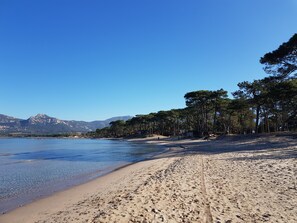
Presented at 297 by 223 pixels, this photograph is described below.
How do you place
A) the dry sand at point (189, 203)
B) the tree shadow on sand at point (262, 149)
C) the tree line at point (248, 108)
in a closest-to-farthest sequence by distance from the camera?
the dry sand at point (189, 203) < the tree shadow on sand at point (262, 149) < the tree line at point (248, 108)

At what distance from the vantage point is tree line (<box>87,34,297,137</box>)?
84.7 ft

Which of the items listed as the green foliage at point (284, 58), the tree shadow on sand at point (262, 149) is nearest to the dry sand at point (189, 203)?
the tree shadow on sand at point (262, 149)

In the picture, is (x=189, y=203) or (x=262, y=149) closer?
(x=189, y=203)

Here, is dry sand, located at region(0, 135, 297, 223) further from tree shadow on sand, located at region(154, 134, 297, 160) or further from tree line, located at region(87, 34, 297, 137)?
tree line, located at region(87, 34, 297, 137)

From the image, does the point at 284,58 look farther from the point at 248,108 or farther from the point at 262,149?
the point at 248,108

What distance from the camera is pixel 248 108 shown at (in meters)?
57.2

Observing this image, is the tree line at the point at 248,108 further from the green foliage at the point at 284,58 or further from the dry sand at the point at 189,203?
the dry sand at the point at 189,203

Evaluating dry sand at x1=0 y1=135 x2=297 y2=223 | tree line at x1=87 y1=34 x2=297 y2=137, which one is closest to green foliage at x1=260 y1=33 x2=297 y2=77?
tree line at x1=87 y1=34 x2=297 y2=137

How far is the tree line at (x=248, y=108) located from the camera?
84.7 feet

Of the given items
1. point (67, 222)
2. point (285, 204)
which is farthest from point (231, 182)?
point (67, 222)

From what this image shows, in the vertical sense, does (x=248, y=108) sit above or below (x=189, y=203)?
above

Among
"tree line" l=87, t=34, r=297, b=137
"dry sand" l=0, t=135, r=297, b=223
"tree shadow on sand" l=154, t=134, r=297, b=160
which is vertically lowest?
"dry sand" l=0, t=135, r=297, b=223

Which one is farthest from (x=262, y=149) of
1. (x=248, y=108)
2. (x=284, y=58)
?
(x=248, y=108)

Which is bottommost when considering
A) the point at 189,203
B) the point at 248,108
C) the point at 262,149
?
the point at 189,203
